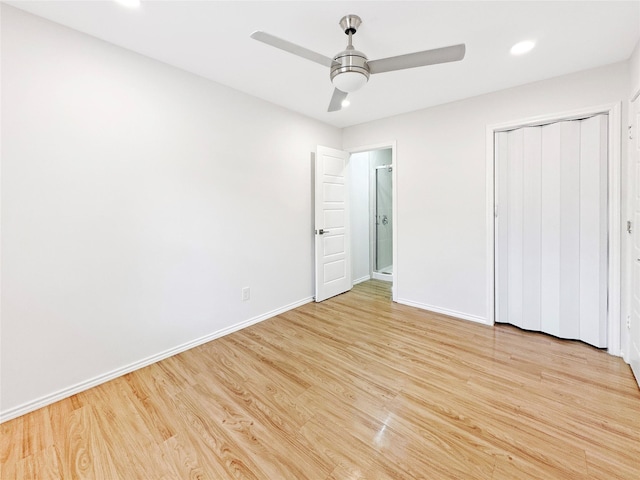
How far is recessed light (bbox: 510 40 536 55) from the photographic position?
202 cm

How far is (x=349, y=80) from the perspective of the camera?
1715 millimetres

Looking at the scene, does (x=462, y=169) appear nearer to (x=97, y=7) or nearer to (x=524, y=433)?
(x=524, y=433)

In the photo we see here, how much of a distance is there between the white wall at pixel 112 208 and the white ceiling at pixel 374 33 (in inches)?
10.4

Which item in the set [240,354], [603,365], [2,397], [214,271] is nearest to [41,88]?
[214,271]

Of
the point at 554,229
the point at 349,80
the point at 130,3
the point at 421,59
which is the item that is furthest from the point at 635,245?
the point at 130,3

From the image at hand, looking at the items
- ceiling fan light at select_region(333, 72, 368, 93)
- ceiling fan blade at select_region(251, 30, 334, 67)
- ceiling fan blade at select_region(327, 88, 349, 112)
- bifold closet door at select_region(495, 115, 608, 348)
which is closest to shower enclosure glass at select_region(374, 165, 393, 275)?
bifold closet door at select_region(495, 115, 608, 348)

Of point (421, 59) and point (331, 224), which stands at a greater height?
point (421, 59)

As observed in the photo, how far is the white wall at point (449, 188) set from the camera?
274 centimetres

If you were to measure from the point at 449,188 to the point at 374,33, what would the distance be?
1.89 meters

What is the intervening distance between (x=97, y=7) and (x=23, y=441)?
2.56m

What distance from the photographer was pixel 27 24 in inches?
67.5

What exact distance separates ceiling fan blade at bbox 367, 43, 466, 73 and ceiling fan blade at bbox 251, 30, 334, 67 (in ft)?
1.01

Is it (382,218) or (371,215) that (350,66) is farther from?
(382,218)

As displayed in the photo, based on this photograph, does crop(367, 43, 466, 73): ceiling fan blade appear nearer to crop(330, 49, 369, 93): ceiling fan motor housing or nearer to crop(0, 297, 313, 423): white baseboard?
crop(330, 49, 369, 93): ceiling fan motor housing
